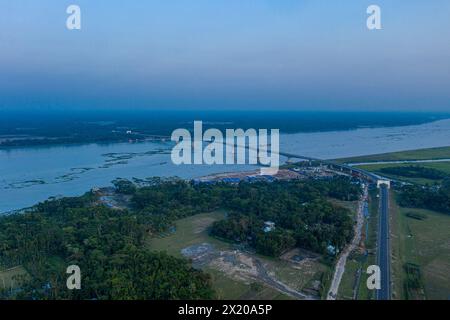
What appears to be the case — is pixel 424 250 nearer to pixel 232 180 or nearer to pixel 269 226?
pixel 269 226

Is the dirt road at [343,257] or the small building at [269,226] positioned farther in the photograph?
the small building at [269,226]

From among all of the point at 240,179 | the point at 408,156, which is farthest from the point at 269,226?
the point at 408,156

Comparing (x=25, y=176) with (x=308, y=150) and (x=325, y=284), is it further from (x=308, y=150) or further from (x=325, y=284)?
(x=308, y=150)

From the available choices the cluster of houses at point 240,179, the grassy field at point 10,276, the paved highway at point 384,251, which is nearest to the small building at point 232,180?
the cluster of houses at point 240,179

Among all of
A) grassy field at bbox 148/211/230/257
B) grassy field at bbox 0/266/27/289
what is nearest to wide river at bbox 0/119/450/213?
grassy field at bbox 0/266/27/289

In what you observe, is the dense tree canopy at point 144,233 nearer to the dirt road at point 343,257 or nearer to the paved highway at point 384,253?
the dirt road at point 343,257

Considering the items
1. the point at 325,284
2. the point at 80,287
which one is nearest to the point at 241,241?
the point at 325,284
